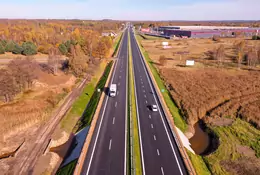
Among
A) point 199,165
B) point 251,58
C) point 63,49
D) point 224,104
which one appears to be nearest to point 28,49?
point 63,49

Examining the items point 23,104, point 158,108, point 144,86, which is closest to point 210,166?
point 158,108

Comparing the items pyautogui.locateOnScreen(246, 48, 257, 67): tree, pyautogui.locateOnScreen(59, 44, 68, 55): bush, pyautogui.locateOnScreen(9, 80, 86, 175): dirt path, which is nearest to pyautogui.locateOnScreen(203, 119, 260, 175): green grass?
pyautogui.locateOnScreen(9, 80, 86, 175): dirt path

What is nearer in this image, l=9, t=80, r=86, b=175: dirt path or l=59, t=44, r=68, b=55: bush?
l=9, t=80, r=86, b=175: dirt path

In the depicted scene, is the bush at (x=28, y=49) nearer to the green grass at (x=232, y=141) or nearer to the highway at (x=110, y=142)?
the highway at (x=110, y=142)

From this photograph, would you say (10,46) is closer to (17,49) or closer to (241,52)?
(17,49)

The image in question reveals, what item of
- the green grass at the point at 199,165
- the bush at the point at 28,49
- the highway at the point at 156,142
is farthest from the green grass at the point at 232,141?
the bush at the point at 28,49

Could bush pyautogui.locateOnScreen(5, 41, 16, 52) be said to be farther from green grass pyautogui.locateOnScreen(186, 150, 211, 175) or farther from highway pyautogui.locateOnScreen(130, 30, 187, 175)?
green grass pyautogui.locateOnScreen(186, 150, 211, 175)
